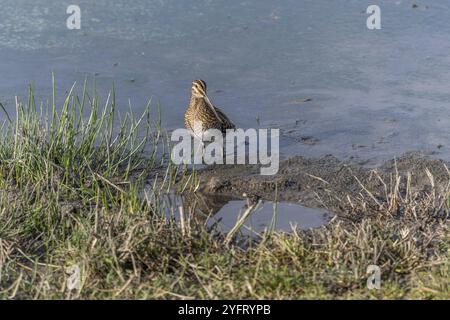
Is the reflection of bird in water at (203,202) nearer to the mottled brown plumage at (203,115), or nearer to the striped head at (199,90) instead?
the mottled brown plumage at (203,115)

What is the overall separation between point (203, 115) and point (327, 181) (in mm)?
1384

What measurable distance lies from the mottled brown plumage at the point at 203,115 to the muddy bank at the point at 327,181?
0.54 m

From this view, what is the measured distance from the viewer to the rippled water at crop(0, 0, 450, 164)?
7973mm

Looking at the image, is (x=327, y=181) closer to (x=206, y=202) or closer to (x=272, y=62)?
(x=206, y=202)

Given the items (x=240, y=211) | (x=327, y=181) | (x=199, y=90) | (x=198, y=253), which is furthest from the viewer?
(x=199, y=90)

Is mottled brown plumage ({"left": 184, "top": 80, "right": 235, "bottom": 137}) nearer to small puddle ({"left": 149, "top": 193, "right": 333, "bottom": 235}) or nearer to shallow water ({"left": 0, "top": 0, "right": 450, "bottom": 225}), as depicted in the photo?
shallow water ({"left": 0, "top": 0, "right": 450, "bottom": 225})

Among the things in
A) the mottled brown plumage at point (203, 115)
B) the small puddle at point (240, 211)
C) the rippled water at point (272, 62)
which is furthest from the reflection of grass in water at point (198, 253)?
the rippled water at point (272, 62)

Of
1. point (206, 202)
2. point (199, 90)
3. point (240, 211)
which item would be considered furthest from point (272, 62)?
point (240, 211)

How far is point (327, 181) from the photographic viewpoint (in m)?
6.82

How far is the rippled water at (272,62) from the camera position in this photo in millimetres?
7973

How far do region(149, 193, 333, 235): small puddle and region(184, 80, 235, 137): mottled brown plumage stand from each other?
1112 millimetres

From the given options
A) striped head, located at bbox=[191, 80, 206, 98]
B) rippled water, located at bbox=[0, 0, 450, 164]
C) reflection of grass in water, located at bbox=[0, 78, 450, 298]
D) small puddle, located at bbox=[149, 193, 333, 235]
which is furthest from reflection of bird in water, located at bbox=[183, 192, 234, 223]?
striped head, located at bbox=[191, 80, 206, 98]

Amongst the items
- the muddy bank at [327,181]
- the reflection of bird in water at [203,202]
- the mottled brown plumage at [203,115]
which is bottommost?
the reflection of bird in water at [203,202]

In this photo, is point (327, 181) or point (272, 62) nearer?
point (327, 181)
